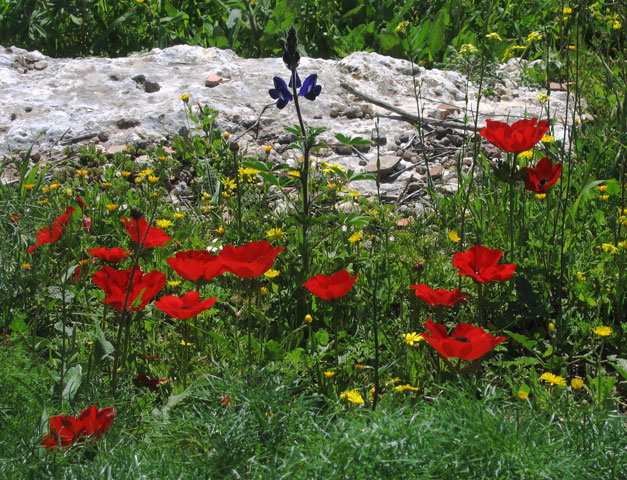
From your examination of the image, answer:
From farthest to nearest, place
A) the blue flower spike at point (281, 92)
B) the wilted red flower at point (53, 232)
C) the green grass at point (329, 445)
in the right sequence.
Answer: the blue flower spike at point (281, 92) < the wilted red flower at point (53, 232) < the green grass at point (329, 445)

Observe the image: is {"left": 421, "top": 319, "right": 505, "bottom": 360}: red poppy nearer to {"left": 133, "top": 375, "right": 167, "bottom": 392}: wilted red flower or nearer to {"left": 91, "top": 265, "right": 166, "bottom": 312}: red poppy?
{"left": 91, "top": 265, "right": 166, "bottom": 312}: red poppy

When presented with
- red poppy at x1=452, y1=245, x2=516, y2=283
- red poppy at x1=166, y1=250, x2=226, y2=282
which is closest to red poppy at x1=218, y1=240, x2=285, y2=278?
red poppy at x1=166, y1=250, x2=226, y2=282

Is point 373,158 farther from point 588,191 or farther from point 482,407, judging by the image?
point 482,407

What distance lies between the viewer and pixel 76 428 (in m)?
1.43

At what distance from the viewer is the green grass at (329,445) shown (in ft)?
4.09

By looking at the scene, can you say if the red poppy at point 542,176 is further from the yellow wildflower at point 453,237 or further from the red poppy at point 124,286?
the red poppy at point 124,286

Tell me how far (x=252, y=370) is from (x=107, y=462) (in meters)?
0.43

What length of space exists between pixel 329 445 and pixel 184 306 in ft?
2.28

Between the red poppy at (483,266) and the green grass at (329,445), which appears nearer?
the green grass at (329,445)

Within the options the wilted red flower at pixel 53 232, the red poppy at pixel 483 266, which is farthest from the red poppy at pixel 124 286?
the red poppy at pixel 483 266

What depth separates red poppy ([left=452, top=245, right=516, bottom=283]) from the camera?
2.01m

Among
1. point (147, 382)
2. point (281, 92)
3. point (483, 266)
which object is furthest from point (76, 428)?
point (281, 92)

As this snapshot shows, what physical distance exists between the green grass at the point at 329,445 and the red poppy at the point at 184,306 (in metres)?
0.23

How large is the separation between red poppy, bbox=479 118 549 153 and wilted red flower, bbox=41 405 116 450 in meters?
1.55
